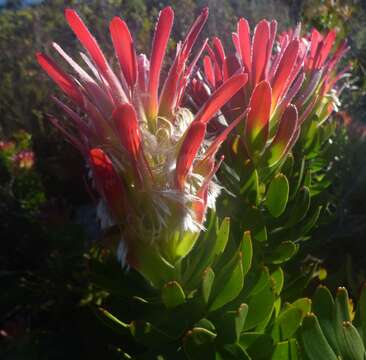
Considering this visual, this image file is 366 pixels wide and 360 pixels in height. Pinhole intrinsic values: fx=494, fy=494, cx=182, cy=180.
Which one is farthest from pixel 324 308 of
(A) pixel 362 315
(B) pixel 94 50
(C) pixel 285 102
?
(B) pixel 94 50

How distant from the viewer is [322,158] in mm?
1603

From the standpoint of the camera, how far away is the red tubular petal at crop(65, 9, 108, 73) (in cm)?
77

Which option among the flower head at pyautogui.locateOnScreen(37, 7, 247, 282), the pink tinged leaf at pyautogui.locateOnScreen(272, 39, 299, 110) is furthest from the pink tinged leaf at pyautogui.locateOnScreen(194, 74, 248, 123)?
the pink tinged leaf at pyautogui.locateOnScreen(272, 39, 299, 110)

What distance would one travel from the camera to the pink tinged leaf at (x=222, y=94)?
0.78 metres

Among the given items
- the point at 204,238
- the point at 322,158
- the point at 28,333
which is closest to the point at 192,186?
the point at 204,238

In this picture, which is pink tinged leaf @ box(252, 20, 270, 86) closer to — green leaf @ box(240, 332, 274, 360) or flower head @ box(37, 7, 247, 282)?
flower head @ box(37, 7, 247, 282)

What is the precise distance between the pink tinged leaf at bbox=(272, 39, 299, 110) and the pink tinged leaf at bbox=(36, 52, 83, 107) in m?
0.41

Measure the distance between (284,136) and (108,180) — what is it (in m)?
0.41

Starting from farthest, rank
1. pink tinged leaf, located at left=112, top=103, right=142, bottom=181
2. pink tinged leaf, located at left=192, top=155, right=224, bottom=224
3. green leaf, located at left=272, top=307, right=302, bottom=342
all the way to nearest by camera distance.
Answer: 1. green leaf, located at left=272, top=307, right=302, bottom=342
2. pink tinged leaf, located at left=192, top=155, right=224, bottom=224
3. pink tinged leaf, located at left=112, top=103, right=142, bottom=181

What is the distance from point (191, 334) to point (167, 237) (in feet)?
0.66

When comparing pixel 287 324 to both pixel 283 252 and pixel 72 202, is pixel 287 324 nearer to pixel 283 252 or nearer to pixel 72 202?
pixel 283 252

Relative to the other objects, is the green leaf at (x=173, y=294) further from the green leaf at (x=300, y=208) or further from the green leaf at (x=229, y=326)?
the green leaf at (x=300, y=208)

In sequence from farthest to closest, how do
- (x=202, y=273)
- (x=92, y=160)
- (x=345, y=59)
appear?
(x=345, y=59) → (x=202, y=273) → (x=92, y=160)

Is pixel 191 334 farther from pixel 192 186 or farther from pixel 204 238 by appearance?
pixel 192 186
